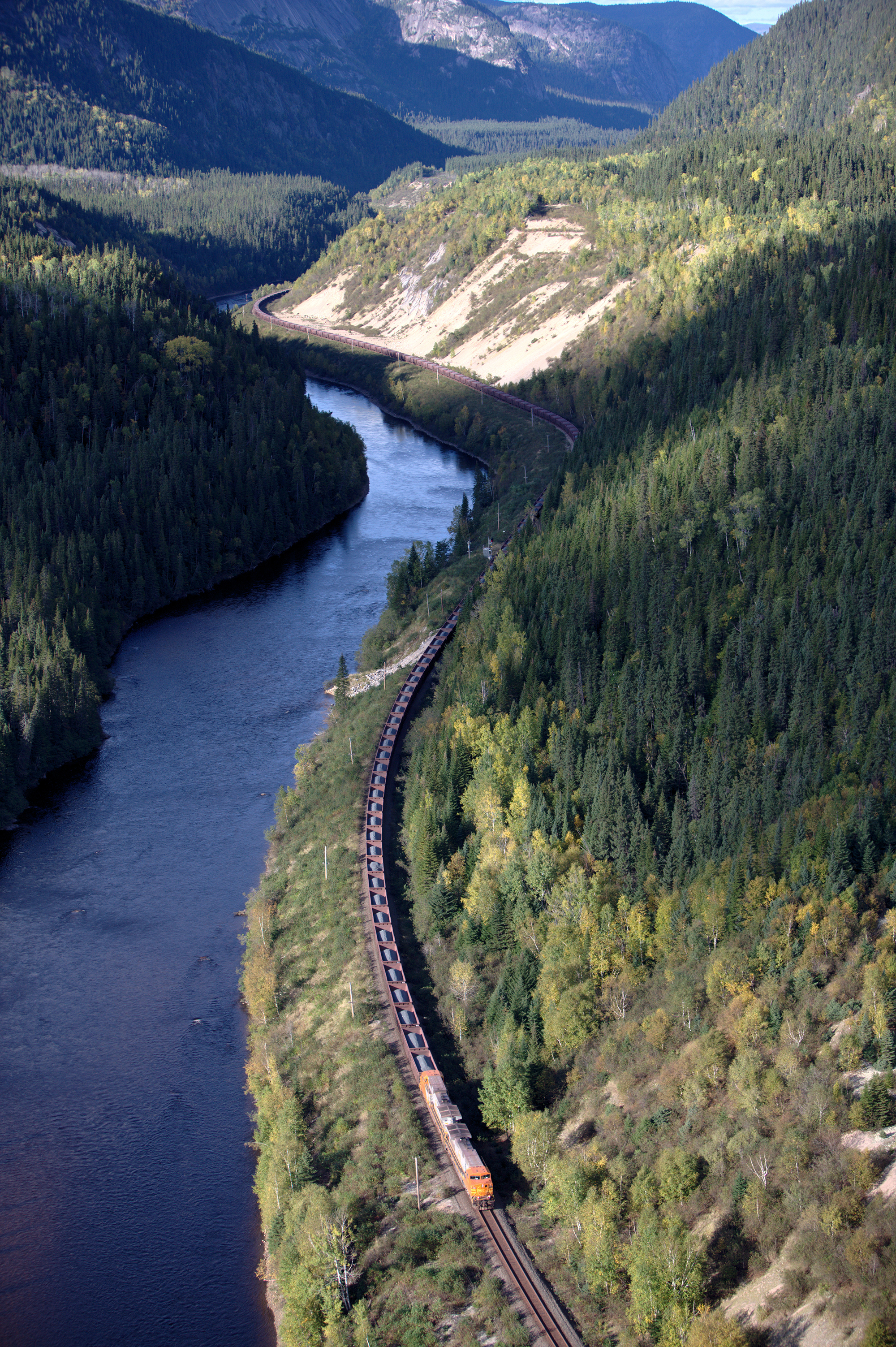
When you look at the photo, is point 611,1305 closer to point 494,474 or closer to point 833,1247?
point 833,1247

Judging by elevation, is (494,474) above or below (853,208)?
below

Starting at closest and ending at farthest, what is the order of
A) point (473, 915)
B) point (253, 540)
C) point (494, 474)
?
point (473, 915)
point (253, 540)
point (494, 474)

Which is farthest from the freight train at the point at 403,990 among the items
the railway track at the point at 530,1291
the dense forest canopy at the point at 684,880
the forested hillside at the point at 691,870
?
the forested hillside at the point at 691,870

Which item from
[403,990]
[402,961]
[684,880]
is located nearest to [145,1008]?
[402,961]

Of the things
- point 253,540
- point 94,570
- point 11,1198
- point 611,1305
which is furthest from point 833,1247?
point 253,540

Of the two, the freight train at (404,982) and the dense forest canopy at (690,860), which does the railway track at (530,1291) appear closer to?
the dense forest canopy at (690,860)

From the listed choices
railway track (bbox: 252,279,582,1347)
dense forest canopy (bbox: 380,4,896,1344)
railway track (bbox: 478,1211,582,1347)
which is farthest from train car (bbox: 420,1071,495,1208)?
dense forest canopy (bbox: 380,4,896,1344)

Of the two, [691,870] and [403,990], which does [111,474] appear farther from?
[691,870]

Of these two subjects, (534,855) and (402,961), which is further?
(534,855)
